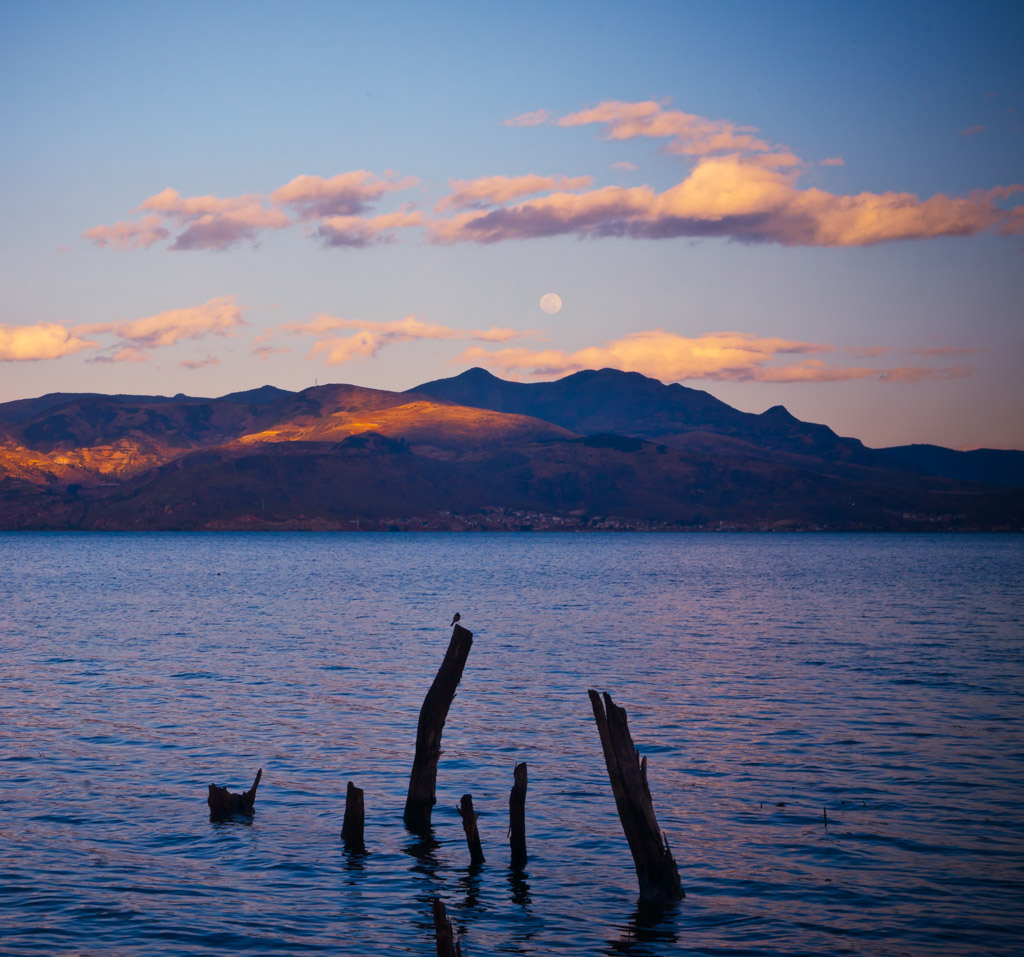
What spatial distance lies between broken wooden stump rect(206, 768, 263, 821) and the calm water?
39 cm

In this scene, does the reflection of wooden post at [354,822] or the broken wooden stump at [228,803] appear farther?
the broken wooden stump at [228,803]

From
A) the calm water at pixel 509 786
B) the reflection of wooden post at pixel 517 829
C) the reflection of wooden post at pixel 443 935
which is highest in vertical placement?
the reflection of wooden post at pixel 443 935

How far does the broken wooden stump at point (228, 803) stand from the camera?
2239 centimetres

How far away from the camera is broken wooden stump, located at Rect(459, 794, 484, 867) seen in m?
19.0

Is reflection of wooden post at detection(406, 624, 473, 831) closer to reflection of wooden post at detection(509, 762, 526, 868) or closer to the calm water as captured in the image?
the calm water

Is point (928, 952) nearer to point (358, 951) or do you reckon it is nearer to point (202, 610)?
point (358, 951)

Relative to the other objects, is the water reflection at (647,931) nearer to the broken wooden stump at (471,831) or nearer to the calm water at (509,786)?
the calm water at (509,786)

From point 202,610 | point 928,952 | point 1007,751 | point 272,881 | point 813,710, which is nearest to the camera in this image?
point 928,952

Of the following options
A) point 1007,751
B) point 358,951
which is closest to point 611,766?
point 358,951

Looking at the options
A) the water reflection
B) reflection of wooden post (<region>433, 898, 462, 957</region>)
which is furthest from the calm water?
reflection of wooden post (<region>433, 898, 462, 957</region>)

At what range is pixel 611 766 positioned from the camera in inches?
680

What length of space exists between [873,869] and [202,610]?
2719 inches

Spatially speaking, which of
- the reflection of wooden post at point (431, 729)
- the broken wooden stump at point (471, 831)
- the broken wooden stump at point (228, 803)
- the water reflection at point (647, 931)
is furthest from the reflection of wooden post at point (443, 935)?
the broken wooden stump at point (228, 803)

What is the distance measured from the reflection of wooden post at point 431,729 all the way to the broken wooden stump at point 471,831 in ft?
7.06
